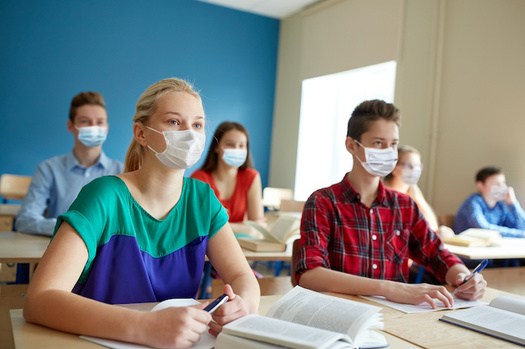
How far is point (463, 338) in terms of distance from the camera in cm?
111

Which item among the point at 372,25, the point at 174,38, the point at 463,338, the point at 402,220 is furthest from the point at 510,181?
the point at 174,38

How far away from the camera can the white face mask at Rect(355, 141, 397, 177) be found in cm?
183

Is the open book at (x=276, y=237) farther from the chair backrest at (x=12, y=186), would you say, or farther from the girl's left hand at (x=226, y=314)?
the chair backrest at (x=12, y=186)

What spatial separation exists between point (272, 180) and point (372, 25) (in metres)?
2.73

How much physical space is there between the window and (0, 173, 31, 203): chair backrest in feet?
11.5

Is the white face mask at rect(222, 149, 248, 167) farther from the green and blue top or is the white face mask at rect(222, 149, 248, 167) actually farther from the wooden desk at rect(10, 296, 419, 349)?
the wooden desk at rect(10, 296, 419, 349)

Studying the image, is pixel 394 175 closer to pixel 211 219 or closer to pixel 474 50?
pixel 474 50

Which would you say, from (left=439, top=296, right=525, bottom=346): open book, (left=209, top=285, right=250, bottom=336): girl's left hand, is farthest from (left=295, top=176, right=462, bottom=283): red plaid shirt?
(left=209, top=285, right=250, bottom=336): girl's left hand

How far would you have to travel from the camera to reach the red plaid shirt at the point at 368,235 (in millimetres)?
1734

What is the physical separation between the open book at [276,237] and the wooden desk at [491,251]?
98 cm

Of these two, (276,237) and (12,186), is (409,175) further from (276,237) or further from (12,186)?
(12,186)

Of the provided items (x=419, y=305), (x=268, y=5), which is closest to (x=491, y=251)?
(x=419, y=305)

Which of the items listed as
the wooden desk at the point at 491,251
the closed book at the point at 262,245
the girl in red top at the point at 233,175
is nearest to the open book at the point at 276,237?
the closed book at the point at 262,245

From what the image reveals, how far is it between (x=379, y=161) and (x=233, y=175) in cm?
165
